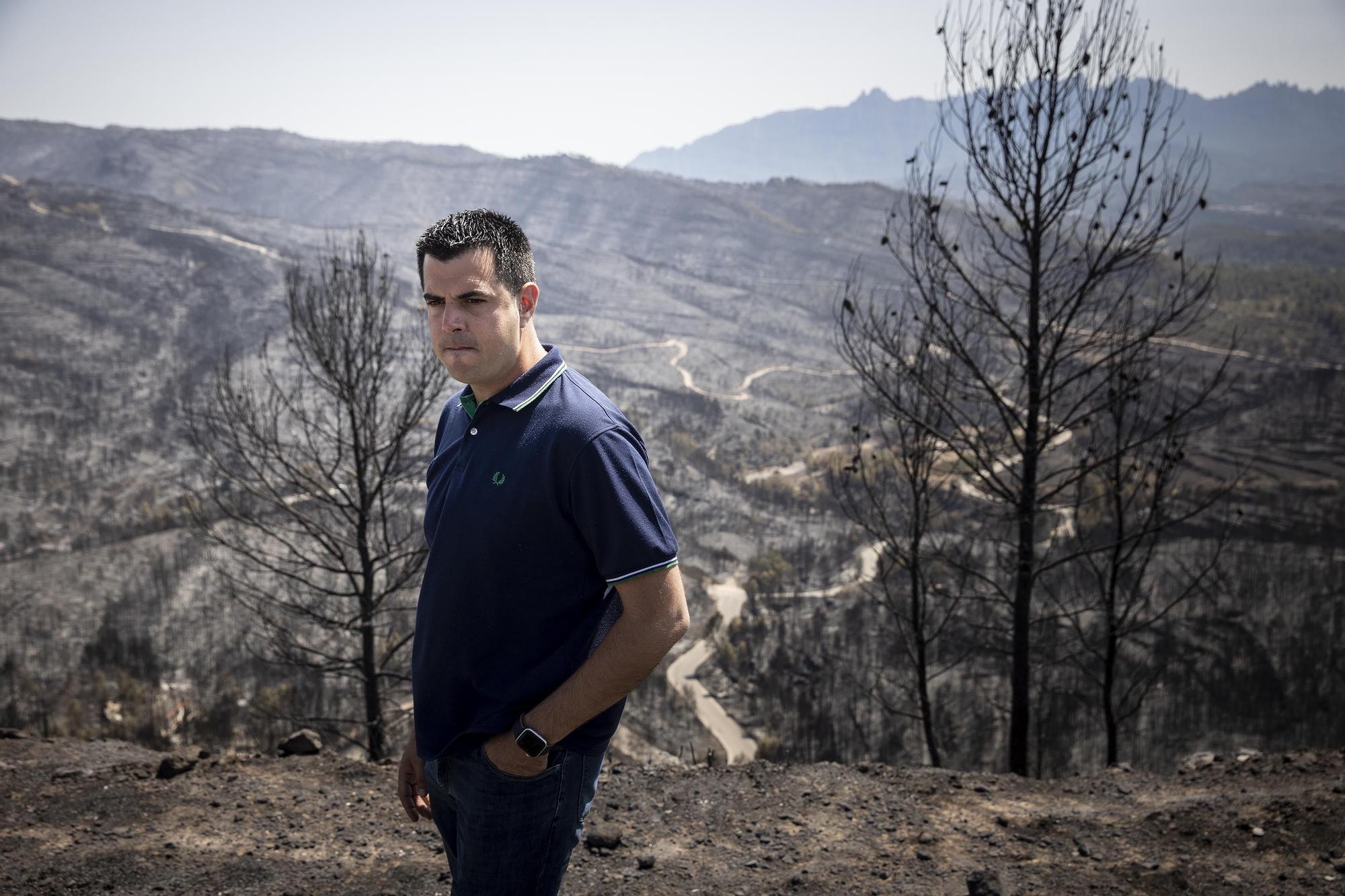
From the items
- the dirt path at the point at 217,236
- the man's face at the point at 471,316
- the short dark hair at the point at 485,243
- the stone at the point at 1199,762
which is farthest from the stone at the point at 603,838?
the dirt path at the point at 217,236

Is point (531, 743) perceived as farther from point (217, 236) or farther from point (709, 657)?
point (217, 236)

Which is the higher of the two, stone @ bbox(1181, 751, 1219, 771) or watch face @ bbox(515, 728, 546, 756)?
watch face @ bbox(515, 728, 546, 756)

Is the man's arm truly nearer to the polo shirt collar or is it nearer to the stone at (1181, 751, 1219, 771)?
the polo shirt collar

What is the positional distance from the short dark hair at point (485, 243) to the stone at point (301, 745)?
4.77 meters

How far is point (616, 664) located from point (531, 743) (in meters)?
0.27

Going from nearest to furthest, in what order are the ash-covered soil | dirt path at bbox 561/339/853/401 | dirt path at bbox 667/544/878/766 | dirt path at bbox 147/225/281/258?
the ash-covered soil, dirt path at bbox 667/544/878/766, dirt path at bbox 561/339/853/401, dirt path at bbox 147/225/281/258

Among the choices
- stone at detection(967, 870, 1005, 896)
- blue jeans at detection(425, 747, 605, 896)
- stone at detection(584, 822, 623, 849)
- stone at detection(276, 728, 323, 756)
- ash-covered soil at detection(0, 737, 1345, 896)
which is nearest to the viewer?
blue jeans at detection(425, 747, 605, 896)

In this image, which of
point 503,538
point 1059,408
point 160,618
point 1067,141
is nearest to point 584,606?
point 503,538

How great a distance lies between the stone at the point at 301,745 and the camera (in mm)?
5820

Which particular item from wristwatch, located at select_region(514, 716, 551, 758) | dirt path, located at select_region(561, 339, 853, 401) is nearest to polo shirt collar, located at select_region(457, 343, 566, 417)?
wristwatch, located at select_region(514, 716, 551, 758)

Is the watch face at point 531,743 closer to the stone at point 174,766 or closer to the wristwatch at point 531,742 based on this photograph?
the wristwatch at point 531,742

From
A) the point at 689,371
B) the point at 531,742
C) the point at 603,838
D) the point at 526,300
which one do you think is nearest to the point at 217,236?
the point at 689,371

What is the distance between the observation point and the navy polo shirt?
1886 mm

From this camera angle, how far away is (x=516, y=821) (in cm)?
201
